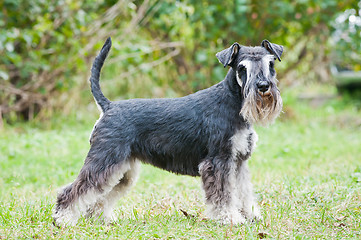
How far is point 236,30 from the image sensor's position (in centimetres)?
1101

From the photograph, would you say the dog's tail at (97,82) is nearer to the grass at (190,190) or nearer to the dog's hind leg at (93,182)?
the dog's hind leg at (93,182)

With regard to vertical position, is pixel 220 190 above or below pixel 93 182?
below

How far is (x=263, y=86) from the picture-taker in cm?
425

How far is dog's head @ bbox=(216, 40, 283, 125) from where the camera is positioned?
4.26 m

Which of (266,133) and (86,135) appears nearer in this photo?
(86,135)

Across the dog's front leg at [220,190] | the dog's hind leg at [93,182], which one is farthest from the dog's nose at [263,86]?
the dog's hind leg at [93,182]

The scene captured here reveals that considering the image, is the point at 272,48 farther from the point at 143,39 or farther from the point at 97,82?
the point at 143,39

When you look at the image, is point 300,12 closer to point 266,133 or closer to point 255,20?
point 255,20

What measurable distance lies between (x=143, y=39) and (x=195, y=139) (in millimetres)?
8086

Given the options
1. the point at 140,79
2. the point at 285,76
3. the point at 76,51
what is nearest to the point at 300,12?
the point at 285,76

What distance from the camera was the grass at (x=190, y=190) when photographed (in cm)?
416

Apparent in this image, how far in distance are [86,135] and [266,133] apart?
3951mm

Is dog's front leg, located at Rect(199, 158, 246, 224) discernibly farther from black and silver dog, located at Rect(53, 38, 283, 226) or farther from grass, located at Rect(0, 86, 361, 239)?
grass, located at Rect(0, 86, 361, 239)

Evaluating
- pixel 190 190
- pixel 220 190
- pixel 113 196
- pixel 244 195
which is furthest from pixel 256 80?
pixel 190 190
